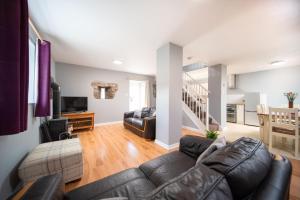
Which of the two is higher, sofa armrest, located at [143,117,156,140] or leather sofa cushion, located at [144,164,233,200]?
leather sofa cushion, located at [144,164,233,200]

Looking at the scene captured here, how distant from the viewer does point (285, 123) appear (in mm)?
2520

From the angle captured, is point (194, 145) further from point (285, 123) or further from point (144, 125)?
point (285, 123)

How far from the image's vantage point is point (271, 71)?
5.01m

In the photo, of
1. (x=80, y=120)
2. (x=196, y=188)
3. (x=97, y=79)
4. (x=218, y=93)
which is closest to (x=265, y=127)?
(x=218, y=93)

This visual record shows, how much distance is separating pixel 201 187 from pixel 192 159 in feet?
3.74

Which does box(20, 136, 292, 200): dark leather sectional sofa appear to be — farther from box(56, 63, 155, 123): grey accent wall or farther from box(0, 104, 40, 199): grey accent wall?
box(56, 63, 155, 123): grey accent wall

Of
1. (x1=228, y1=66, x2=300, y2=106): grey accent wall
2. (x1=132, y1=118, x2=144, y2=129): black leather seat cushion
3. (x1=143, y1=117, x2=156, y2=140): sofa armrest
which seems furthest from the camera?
(x1=228, y1=66, x2=300, y2=106): grey accent wall

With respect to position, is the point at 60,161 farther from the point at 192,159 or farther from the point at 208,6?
the point at 208,6

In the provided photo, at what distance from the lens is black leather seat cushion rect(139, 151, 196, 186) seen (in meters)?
1.16

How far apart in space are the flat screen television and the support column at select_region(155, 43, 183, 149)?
3.08 m

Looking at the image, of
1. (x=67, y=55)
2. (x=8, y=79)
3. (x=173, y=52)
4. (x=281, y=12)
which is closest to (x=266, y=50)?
(x=281, y=12)

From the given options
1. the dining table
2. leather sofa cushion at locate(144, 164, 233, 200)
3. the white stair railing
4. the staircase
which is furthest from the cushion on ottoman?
the dining table

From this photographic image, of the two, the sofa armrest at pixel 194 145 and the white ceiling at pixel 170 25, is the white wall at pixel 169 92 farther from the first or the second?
the sofa armrest at pixel 194 145

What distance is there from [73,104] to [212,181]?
4780 mm
